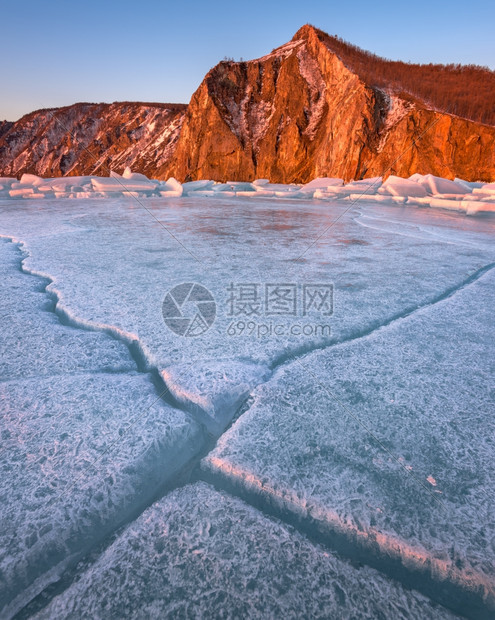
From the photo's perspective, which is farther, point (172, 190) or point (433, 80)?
point (433, 80)

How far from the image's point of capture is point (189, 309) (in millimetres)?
1347

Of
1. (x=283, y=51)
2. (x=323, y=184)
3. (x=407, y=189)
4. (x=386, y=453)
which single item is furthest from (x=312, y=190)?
(x=283, y=51)

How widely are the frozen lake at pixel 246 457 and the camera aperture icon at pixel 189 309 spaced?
0.5 inches

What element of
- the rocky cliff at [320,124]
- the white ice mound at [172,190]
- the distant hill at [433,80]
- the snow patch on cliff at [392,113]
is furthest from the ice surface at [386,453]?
the snow patch on cliff at [392,113]

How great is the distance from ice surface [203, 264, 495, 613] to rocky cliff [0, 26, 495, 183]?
19973 millimetres

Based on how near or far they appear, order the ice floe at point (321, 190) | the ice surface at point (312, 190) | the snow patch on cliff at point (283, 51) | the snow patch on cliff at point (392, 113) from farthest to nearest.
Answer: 1. the snow patch on cliff at point (283, 51)
2. the snow patch on cliff at point (392, 113)
3. the ice surface at point (312, 190)
4. the ice floe at point (321, 190)

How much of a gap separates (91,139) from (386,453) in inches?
2656

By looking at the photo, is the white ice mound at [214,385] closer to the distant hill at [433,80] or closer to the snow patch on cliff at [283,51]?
the distant hill at [433,80]

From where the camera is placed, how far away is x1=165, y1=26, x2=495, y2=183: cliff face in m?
17.1

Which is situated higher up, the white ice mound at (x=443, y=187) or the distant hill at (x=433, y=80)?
the distant hill at (x=433, y=80)

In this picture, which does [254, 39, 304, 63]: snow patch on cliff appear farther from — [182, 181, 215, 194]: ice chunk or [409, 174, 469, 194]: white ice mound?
[409, 174, 469, 194]: white ice mound

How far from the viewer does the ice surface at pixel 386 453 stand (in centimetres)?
49

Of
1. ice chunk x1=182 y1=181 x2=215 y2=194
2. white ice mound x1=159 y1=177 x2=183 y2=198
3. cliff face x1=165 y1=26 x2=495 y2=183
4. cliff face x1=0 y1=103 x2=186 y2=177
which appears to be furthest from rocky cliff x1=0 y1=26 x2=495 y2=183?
white ice mound x1=159 y1=177 x2=183 y2=198

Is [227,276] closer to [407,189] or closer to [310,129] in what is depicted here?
[407,189]
